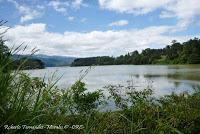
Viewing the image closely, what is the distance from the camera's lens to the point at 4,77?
2338 millimetres

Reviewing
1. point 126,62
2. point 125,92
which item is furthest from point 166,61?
point 125,92

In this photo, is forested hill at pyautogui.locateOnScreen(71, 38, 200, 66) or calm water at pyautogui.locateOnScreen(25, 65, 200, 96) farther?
forested hill at pyautogui.locateOnScreen(71, 38, 200, 66)

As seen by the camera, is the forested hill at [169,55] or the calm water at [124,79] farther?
the forested hill at [169,55]

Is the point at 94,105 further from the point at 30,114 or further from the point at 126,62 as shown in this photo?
the point at 126,62

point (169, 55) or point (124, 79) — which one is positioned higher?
point (169, 55)

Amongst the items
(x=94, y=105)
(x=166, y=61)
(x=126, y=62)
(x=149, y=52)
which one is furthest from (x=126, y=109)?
(x=126, y=62)

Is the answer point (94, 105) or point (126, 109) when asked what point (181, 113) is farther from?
point (94, 105)

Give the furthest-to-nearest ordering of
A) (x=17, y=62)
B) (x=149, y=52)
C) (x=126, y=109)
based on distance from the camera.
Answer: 1. (x=149, y=52)
2. (x=126, y=109)
3. (x=17, y=62)

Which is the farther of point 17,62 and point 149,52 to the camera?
point 149,52

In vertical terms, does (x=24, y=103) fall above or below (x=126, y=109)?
above

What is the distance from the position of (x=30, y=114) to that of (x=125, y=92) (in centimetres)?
700

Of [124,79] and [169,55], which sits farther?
[169,55]

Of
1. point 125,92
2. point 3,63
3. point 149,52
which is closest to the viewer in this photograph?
point 3,63

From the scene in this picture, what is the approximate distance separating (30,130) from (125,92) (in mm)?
7016
